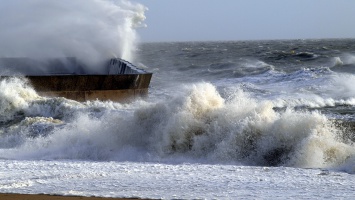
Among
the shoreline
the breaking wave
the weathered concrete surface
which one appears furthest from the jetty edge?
the shoreline

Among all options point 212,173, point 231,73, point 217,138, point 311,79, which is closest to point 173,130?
point 217,138

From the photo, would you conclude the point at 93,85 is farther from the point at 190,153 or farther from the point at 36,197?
the point at 36,197

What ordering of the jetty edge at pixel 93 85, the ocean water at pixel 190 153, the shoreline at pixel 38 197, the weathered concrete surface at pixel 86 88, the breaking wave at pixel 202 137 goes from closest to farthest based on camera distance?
the shoreline at pixel 38 197 < the ocean water at pixel 190 153 < the breaking wave at pixel 202 137 < the jetty edge at pixel 93 85 < the weathered concrete surface at pixel 86 88

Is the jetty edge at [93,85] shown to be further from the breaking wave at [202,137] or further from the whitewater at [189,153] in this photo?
the breaking wave at [202,137]

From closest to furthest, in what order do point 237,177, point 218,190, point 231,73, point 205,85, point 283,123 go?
point 218,190
point 237,177
point 283,123
point 205,85
point 231,73

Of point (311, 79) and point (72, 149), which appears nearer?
point (72, 149)

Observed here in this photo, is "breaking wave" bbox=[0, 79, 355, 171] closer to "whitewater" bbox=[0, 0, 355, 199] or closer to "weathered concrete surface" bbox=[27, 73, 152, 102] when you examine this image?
"whitewater" bbox=[0, 0, 355, 199]

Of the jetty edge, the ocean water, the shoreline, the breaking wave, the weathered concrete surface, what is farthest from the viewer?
the weathered concrete surface

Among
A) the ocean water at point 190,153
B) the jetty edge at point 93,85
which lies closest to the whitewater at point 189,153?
the ocean water at point 190,153

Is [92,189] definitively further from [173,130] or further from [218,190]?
[173,130]

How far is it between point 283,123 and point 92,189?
4058 millimetres

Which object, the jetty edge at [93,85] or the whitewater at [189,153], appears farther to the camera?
the jetty edge at [93,85]

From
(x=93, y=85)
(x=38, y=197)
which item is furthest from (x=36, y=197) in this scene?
(x=93, y=85)

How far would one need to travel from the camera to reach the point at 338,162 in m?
9.82
